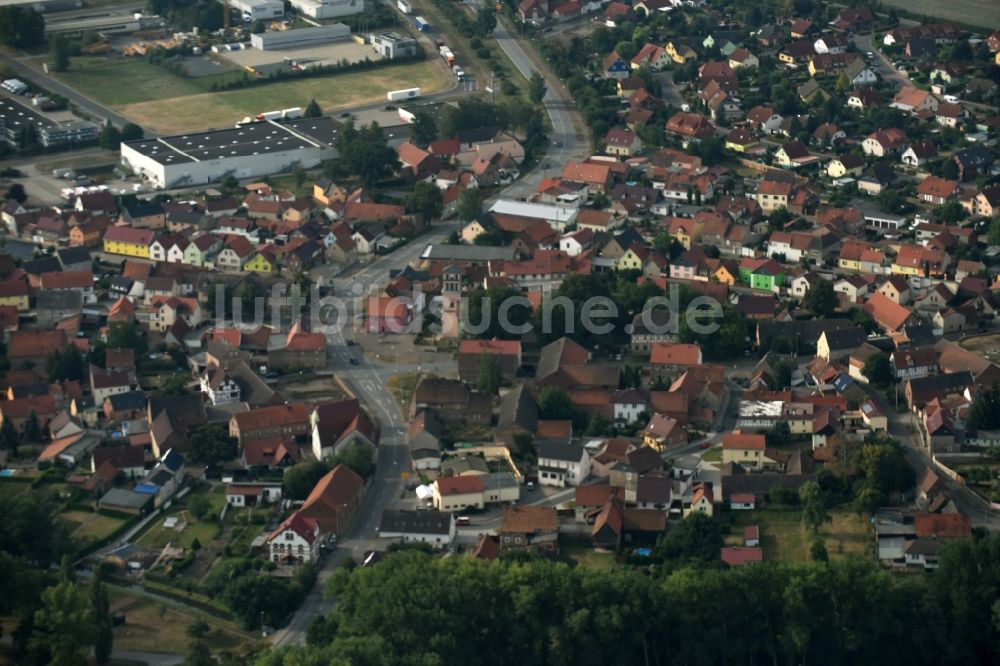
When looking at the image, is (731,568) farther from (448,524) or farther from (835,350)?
(835,350)

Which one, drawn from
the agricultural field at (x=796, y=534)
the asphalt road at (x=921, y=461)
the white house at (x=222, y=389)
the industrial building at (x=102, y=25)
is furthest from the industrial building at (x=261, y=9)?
the agricultural field at (x=796, y=534)

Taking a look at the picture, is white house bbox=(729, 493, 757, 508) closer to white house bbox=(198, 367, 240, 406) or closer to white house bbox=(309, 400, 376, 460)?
white house bbox=(309, 400, 376, 460)

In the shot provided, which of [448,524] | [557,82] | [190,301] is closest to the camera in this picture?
[448,524]

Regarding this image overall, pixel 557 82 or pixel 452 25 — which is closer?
pixel 557 82

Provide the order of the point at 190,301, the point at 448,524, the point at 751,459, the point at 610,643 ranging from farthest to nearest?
the point at 190,301 < the point at 751,459 < the point at 448,524 < the point at 610,643

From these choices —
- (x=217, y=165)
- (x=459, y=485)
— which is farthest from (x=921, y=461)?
(x=217, y=165)

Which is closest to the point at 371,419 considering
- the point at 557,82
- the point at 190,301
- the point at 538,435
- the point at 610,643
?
the point at 538,435
